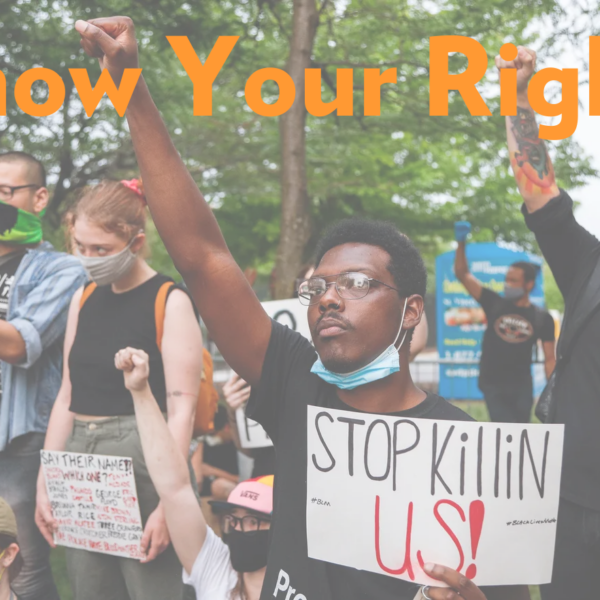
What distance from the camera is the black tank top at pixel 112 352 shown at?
2996 millimetres

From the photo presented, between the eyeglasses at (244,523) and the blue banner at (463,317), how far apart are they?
1129cm

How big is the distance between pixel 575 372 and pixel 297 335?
3.72 ft

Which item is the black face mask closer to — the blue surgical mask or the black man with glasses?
the black man with glasses

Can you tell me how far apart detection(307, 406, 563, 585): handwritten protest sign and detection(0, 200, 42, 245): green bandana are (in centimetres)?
217

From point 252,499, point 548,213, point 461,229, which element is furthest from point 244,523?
point 461,229

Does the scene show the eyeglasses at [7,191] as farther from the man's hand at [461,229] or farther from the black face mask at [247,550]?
the man's hand at [461,229]

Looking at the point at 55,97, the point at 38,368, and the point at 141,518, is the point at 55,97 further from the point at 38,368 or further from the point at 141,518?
the point at 141,518

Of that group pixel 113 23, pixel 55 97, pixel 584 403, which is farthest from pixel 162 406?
pixel 55 97

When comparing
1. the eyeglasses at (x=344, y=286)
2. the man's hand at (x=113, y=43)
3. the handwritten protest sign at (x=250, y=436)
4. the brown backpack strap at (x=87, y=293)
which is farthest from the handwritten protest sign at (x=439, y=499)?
the handwritten protest sign at (x=250, y=436)

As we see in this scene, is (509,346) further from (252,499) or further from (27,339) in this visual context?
(27,339)

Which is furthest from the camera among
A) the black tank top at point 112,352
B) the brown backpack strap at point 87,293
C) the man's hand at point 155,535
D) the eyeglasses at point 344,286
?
the brown backpack strap at point 87,293

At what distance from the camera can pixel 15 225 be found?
3.51m

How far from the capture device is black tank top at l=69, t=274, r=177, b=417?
300 centimetres

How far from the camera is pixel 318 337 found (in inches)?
74.6
